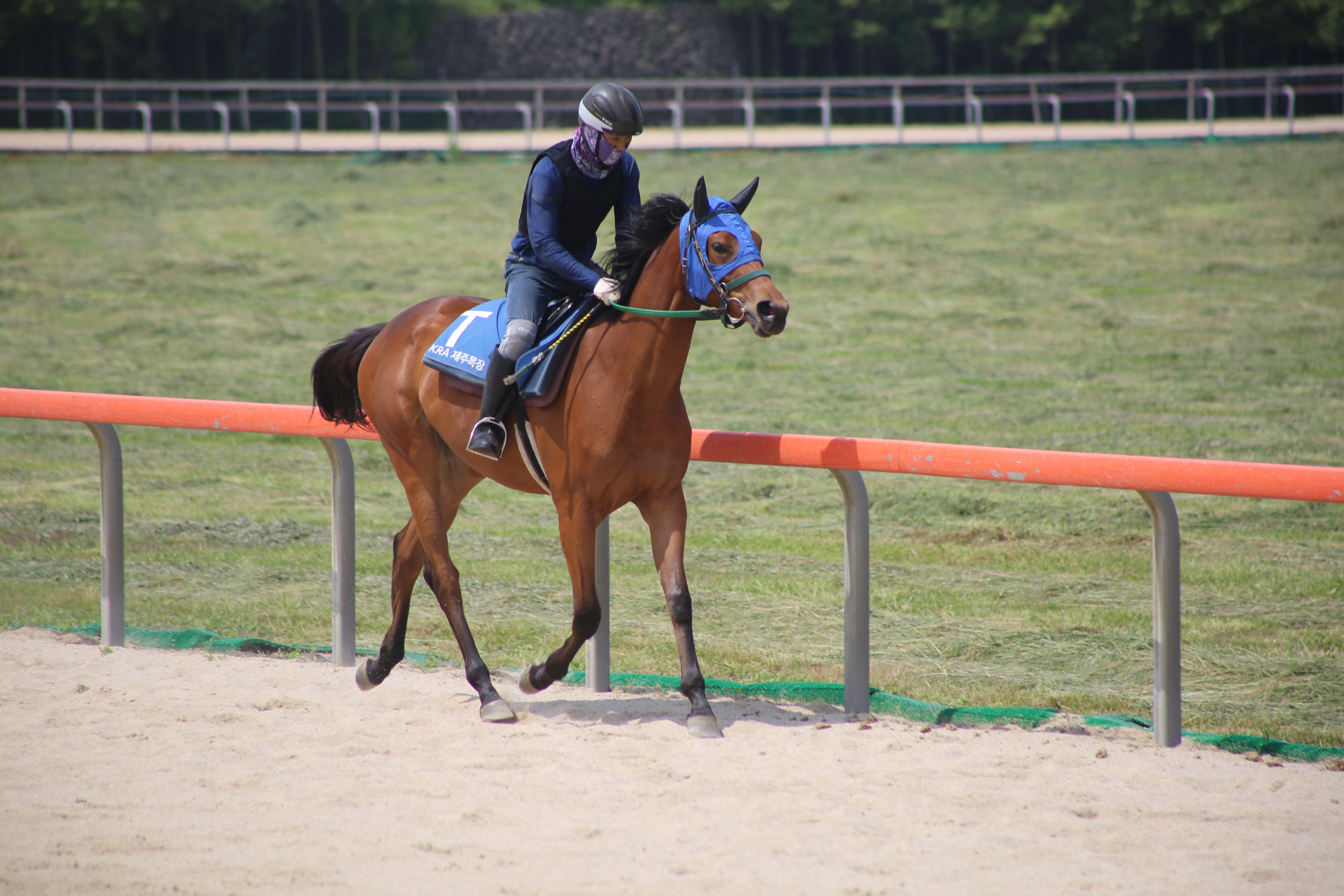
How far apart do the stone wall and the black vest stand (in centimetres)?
3635

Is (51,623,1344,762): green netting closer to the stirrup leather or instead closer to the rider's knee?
the stirrup leather

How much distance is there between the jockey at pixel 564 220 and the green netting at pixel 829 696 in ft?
4.00

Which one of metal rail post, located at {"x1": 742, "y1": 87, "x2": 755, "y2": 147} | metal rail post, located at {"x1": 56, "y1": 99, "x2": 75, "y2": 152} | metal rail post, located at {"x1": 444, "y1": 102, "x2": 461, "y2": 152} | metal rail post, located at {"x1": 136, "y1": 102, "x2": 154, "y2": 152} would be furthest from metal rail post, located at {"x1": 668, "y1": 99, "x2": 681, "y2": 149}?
metal rail post, located at {"x1": 56, "y1": 99, "x2": 75, "y2": 152}

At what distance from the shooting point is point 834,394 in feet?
38.6

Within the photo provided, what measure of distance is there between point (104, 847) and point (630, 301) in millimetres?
2439

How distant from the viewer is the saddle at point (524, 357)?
4.84 meters

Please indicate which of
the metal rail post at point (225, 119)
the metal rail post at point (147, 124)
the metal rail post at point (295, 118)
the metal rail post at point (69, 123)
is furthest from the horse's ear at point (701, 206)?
the metal rail post at point (69, 123)

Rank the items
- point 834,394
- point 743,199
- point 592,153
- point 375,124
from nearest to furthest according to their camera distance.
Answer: point 743,199 < point 592,153 < point 834,394 < point 375,124

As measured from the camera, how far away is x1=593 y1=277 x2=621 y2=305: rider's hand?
15.4ft

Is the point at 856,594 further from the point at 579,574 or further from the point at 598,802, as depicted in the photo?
the point at 598,802

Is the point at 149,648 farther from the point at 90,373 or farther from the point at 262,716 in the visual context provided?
the point at 90,373

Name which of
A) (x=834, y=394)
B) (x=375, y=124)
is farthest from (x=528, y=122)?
(x=834, y=394)

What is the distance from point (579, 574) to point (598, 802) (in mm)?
942

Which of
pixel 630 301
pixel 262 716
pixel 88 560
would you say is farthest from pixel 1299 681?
pixel 88 560
